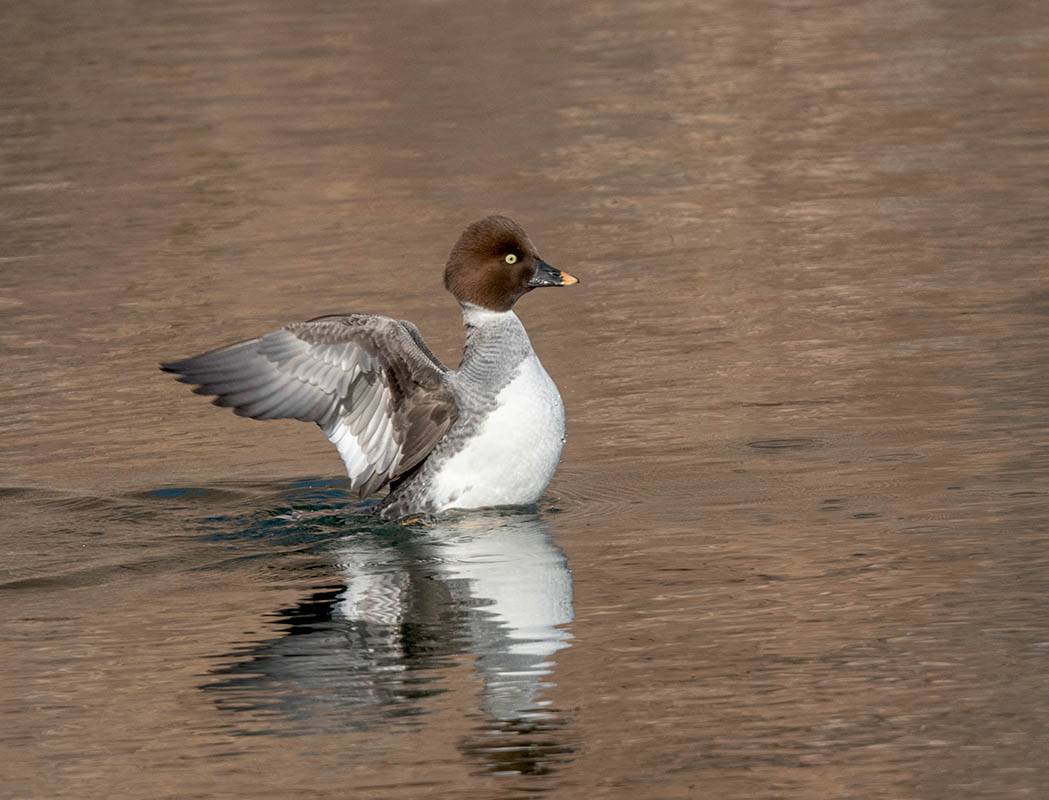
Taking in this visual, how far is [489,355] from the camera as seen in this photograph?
8.30 meters

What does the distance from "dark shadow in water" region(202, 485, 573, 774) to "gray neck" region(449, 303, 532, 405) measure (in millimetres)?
572

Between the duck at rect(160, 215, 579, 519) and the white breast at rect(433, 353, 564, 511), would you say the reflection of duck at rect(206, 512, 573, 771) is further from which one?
the duck at rect(160, 215, 579, 519)

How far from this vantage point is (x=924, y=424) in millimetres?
8922

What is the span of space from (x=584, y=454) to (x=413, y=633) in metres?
2.45

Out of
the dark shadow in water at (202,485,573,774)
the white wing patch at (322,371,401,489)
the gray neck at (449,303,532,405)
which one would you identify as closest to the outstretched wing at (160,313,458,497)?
the white wing patch at (322,371,401,489)

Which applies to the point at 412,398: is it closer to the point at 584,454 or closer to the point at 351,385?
the point at 351,385

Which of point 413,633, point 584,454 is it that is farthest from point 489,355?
point 413,633

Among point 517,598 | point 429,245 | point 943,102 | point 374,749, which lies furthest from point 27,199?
point 374,749

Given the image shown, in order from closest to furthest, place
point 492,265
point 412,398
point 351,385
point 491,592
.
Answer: point 491,592 → point 351,385 → point 412,398 → point 492,265

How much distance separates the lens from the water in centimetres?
569

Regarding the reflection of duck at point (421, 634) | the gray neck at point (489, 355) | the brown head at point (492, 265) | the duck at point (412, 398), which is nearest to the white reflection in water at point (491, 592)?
the reflection of duck at point (421, 634)

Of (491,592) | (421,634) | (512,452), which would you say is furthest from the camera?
(512,452)

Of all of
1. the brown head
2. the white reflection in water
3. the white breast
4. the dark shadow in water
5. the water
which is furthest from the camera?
the brown head

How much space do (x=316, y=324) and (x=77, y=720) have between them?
250cm
